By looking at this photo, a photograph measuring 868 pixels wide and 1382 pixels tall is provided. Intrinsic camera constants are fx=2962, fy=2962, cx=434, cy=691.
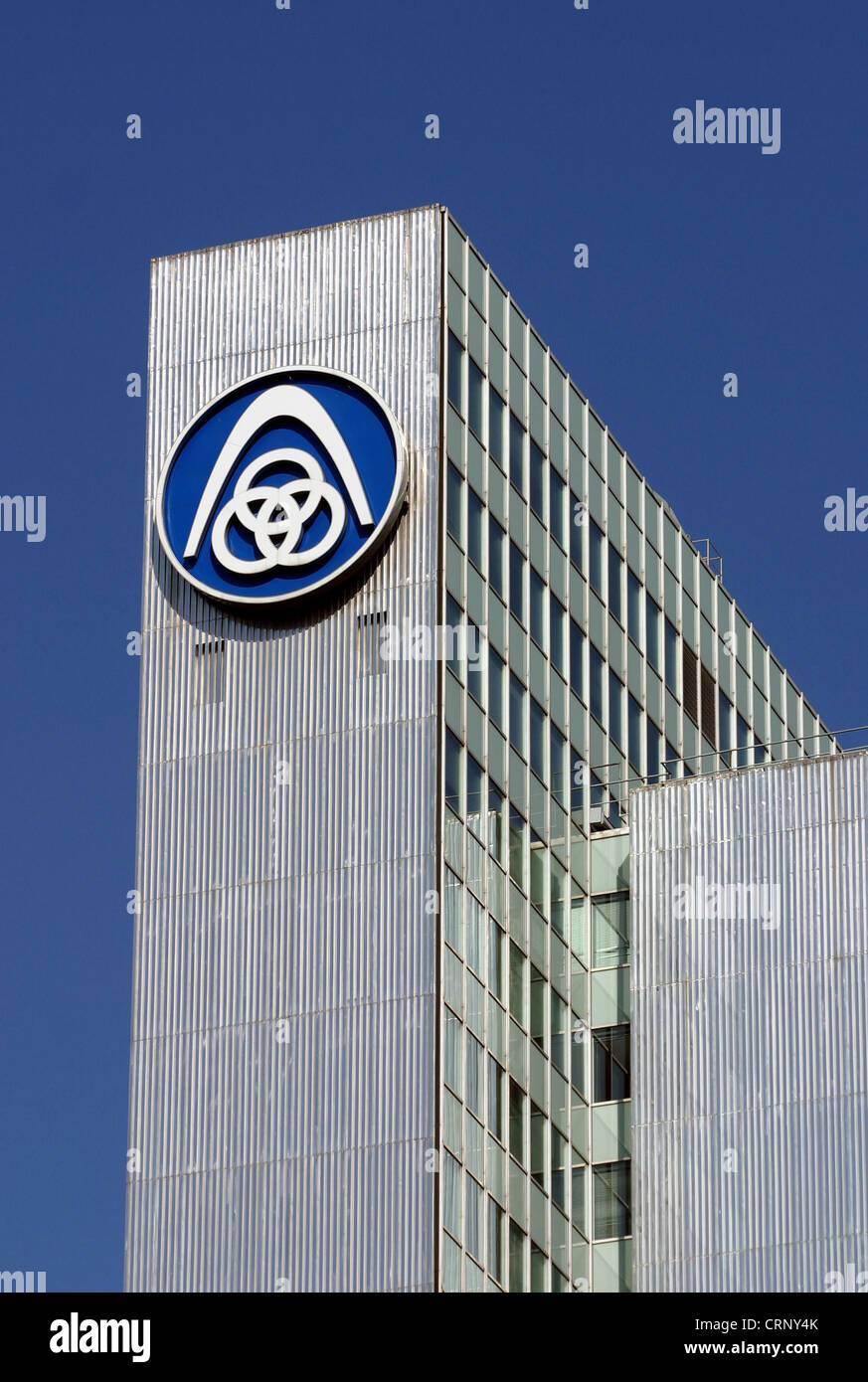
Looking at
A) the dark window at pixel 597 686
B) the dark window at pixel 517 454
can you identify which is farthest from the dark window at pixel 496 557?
the dark window at pixel 597 686

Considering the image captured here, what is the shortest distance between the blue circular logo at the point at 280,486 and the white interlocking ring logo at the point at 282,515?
0.03 metres

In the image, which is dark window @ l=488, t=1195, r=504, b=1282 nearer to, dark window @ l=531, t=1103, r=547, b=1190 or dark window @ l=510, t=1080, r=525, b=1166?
dark window @ l=510, t=1080, r=525, b=1166

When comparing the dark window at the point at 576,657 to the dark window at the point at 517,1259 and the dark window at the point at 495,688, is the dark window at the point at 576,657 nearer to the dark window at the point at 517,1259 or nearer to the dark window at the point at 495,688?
the dark window at the point at 495,688

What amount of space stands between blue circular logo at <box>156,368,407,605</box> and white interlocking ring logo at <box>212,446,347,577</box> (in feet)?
0.08

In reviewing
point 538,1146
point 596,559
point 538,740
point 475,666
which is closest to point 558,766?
point 538,740

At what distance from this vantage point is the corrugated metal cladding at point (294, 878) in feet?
228

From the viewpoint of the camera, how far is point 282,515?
7500 centimetres

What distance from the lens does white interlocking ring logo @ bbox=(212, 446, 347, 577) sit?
74.6 meters

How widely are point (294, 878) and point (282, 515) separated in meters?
9.31

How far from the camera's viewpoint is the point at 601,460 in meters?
87.5

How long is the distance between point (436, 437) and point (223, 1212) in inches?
789

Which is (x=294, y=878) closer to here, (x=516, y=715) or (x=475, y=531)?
(x=516, y=715)
